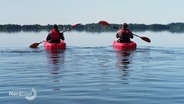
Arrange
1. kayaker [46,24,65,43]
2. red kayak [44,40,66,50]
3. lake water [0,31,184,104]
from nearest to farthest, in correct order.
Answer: lake water [0,31,184,104], red kayak [44,40,66,50], kayaker [46,24,65,43]

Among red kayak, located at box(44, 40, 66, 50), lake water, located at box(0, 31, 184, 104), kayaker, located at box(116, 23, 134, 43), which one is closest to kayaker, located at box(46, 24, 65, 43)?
red kayak, located at box(44, 40, 66, 50)

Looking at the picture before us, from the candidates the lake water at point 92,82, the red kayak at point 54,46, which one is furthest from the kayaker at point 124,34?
the lake water at point 92,82

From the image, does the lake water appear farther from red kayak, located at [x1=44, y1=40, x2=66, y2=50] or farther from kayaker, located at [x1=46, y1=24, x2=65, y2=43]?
kayaker, located at [x1=46, y1=24, x2=65, y2=43]

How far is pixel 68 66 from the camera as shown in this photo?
17750mm

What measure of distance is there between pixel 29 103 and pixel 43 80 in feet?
12.7

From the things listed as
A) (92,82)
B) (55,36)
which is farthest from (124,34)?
(92,82)

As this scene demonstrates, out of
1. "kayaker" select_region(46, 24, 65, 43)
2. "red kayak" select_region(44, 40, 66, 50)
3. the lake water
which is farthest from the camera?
"kayaker" select_region(46, 24, 65, 43)

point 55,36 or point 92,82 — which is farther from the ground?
point 55,36

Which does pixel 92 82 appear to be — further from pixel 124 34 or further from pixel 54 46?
pixel 124 34

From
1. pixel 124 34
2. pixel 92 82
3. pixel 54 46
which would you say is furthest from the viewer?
pixel 124 34

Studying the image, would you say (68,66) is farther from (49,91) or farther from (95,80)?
(49,91)

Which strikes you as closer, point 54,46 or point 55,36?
point 54,46

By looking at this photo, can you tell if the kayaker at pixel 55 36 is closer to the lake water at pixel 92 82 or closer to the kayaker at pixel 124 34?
the kayaker at pixel 124 34

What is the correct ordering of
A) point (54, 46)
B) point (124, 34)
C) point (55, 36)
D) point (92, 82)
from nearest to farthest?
1. point (92, 82)
2. point (54, 46)
3. point (124, 34)
4. point (55, 36)
